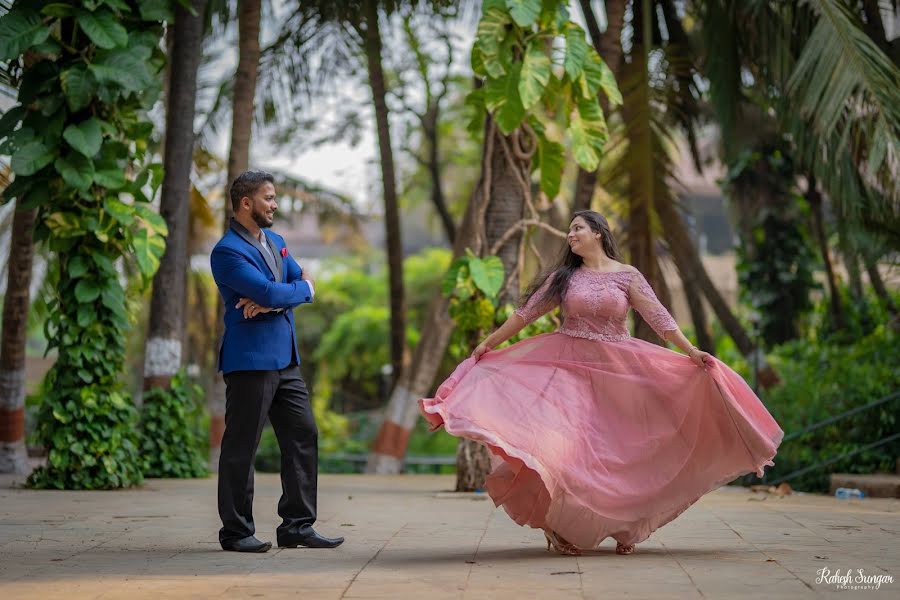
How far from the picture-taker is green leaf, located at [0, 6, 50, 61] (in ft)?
28.9

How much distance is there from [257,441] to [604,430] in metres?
1.79

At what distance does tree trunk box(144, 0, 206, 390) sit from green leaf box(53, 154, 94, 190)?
258cm

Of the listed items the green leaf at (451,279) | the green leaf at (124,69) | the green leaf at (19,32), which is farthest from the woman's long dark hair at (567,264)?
the green leaf at (19,32)

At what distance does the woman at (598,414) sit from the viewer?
5938 mm

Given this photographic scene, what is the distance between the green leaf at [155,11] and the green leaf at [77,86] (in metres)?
0.71

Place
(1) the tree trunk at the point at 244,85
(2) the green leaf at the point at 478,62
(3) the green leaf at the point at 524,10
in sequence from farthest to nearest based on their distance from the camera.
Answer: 1. (1) the tree trunk at the point at 244,85
2. (2) the green leaf at the point at 478,62
3. (3) the green leaf at the point at 524,10

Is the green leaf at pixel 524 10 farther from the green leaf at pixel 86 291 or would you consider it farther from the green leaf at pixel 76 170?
the green leaf at pixel 86 291

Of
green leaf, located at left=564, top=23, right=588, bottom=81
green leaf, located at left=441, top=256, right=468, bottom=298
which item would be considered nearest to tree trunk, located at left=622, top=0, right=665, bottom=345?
green leaf, located at left=441, top=256, right=468, bottom=298

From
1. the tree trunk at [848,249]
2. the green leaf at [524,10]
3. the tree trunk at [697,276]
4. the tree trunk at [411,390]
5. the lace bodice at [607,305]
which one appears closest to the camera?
the lace bodice at [607,305]

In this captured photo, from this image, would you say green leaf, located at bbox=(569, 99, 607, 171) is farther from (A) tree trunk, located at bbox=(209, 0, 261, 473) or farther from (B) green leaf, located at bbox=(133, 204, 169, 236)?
(A) tree trunk, located at bbox=(209, 0, 261, 473)

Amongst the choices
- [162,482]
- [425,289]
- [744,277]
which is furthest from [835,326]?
[425,289]

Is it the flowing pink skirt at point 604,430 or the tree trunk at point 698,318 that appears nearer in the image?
the flowing pink skirt at point 604,430

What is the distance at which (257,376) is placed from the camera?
6137mm

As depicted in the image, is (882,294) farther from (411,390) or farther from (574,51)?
(574,51)
